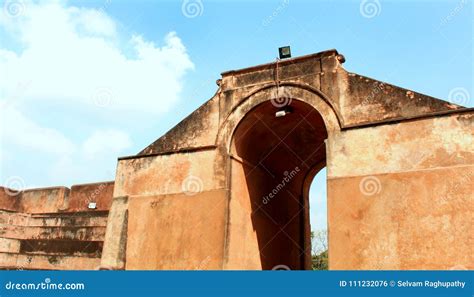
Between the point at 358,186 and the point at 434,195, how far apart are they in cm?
136

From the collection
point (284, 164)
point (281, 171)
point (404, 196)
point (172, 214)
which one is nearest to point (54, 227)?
Answer: point (172, 214)

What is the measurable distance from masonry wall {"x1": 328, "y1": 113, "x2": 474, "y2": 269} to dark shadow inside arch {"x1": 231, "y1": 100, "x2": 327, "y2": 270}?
192cm

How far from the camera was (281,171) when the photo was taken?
42.7 feet

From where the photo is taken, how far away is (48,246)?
11.6 m

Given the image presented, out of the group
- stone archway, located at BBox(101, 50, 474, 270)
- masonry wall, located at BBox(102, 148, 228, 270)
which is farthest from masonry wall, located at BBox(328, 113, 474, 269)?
masonry wall, located at BBox(102, 148, 228, 270)

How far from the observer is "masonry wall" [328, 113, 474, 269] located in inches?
290

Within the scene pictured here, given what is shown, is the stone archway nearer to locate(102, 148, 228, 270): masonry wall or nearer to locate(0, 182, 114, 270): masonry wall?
locate(102, 148, 228, 270): masonry wall

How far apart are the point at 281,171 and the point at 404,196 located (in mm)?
5417

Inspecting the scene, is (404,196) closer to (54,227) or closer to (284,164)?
(284,164)

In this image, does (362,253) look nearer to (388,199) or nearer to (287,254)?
(388,199)

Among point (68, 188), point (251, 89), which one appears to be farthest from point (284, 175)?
point (68, 188)

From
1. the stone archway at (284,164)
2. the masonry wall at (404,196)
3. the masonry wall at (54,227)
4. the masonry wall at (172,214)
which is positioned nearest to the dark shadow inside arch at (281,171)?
the stone archway at (284,164)

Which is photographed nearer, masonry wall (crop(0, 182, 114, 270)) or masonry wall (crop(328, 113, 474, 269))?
masonry wall (crop(328, 113, 474, 269))

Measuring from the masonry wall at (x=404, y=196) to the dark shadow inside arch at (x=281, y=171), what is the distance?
1.92m
